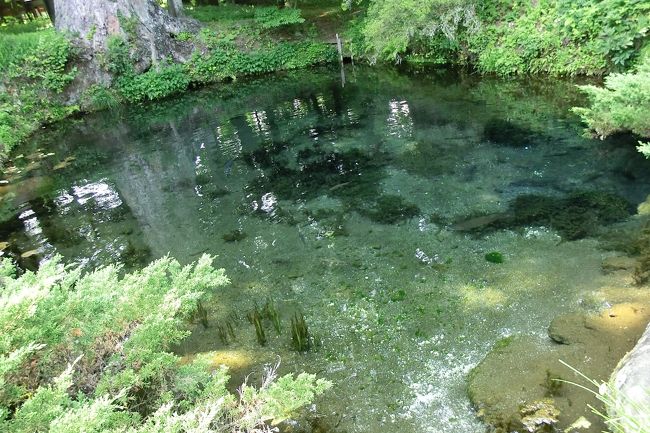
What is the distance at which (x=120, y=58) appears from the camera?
19062 mm

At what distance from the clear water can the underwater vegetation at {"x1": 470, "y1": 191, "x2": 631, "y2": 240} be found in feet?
0.56

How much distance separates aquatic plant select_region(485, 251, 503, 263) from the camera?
6.29 m

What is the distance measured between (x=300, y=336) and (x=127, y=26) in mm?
18564

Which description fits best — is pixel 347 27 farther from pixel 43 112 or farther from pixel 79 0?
pixel 43 112

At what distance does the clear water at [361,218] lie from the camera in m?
5.07

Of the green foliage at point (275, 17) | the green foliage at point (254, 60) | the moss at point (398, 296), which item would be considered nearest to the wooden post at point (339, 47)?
the green foliage at point (254, 60)

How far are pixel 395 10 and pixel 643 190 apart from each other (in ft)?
35.1

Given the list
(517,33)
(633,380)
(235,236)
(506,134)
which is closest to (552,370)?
(633,380)

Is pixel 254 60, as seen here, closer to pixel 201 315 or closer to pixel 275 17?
pixel 275 17

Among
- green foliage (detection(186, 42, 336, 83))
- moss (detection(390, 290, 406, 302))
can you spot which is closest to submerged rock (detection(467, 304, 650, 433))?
moss (detection(390, 290, 406, 302))

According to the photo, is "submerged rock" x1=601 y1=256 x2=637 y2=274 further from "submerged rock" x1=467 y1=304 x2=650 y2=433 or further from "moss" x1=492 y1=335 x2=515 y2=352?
"moss" x1=492 y1=335 x2=515 y2=352

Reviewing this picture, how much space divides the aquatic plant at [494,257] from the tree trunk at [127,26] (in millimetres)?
17669

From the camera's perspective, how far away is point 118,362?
3.75 meters

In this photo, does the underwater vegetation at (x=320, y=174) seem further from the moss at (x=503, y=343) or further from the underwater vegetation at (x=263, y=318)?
the moss at (x=503, y=343)
